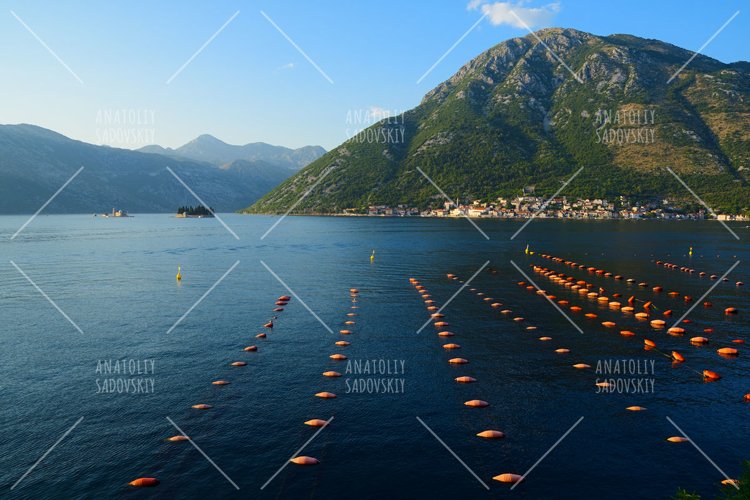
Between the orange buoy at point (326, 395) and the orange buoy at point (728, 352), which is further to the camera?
the orange buoy at point (728, 352)

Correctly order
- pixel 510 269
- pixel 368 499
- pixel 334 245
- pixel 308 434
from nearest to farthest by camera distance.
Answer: pixel 368 499
pixel 308 434
pixel 510 269
pixel 334 245

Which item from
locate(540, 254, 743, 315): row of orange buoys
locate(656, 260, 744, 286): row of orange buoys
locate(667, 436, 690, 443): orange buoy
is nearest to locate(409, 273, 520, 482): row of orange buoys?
locate(667, 436, 690, 443): orange buoy

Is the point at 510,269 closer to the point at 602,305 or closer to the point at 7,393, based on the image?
the point at 602,305

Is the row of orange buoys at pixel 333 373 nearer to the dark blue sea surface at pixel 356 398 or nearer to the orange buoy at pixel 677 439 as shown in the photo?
the dark blue sea surface at pixel 356 398

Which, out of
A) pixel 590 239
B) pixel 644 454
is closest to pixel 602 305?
pixel 644 454

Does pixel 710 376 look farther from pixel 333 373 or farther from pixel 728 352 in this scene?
pixel 333 373

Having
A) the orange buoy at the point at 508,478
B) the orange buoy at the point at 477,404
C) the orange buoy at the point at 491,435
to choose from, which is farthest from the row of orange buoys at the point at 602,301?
the orange buoy at the point at 508,478
